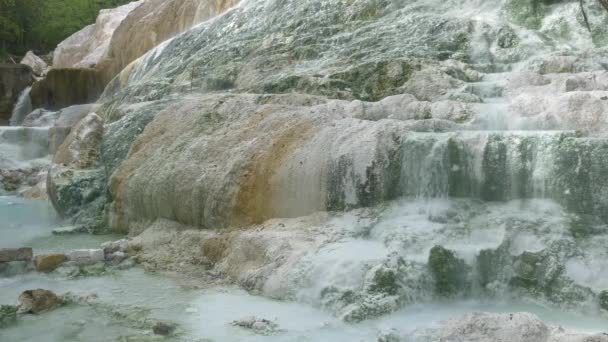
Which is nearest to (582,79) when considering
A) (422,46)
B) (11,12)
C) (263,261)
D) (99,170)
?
(422,46)

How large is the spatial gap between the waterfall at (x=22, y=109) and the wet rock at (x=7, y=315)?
15.9 metres

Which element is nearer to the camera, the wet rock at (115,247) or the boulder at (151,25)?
the wet rock at (115,247)

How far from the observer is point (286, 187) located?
261 inches

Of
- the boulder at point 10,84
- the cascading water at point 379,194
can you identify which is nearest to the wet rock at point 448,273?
the cascading water at point 379,194

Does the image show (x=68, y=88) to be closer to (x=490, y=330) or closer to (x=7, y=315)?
(x=7, y=315)

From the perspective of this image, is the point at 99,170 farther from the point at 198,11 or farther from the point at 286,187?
the point at 198,11

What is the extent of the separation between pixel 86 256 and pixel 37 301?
4.82 feet

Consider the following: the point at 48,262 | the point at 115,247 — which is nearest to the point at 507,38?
the point at 115,247

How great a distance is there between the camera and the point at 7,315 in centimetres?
511

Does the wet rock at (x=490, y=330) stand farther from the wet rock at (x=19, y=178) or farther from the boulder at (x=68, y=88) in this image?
the boulder at (x=68, y=88)

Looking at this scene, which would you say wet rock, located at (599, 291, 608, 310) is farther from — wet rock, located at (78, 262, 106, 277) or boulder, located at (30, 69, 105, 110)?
boulder, located at (30, 69, 105, 110)

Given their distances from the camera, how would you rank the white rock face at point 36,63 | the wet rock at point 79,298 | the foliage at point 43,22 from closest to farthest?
the wet rock at point 79,298 < the white rock face at point 36,63 < the foliage at point 43,22

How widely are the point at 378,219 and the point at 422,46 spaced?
4.08 metres

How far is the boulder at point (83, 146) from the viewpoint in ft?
33.8
